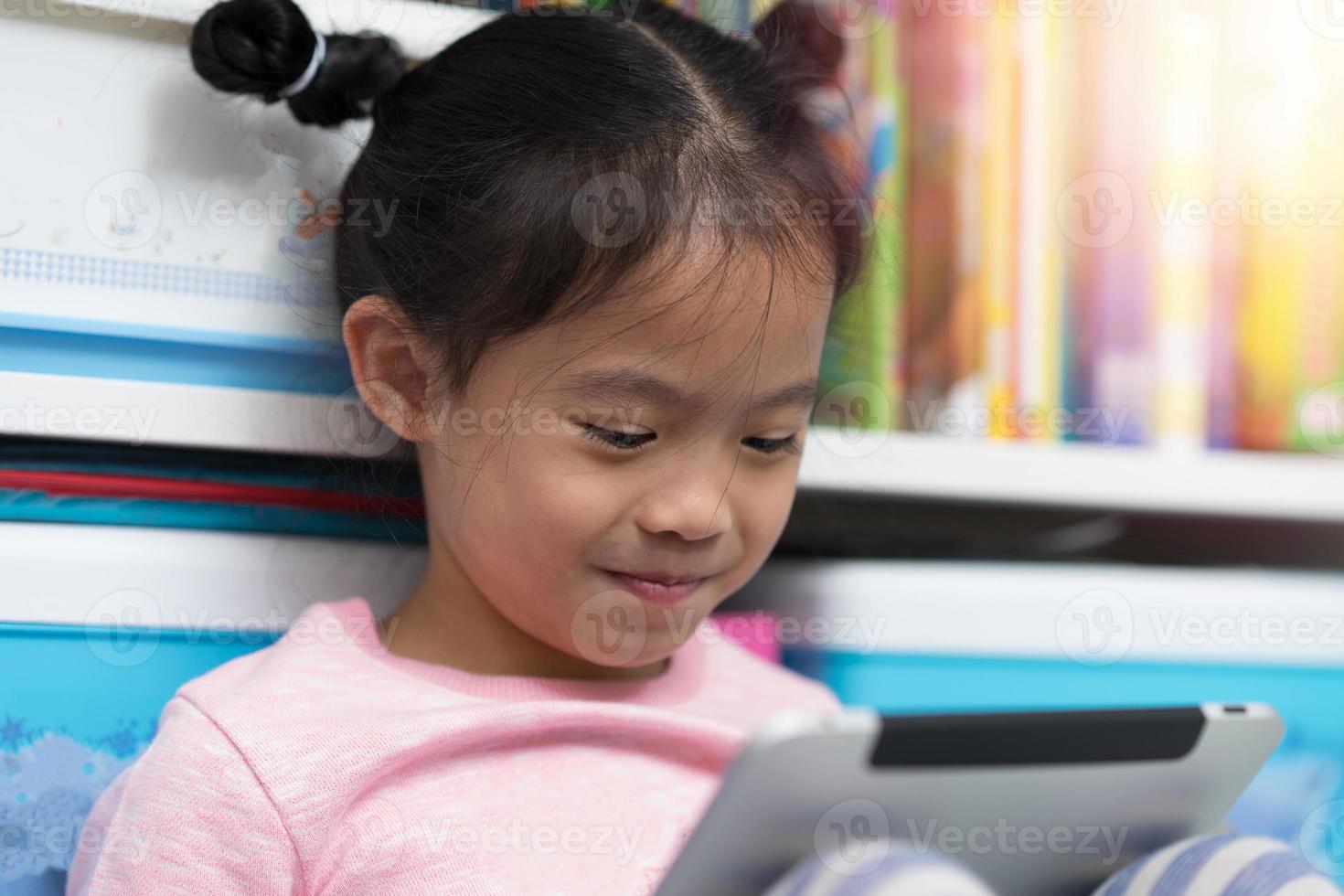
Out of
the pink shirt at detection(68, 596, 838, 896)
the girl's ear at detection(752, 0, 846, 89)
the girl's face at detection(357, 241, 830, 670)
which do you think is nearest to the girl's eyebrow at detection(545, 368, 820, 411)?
the girl's face at detection(357, 241, 830, 670)

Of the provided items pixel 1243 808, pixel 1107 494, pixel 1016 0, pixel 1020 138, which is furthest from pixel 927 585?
pixel 1016 0

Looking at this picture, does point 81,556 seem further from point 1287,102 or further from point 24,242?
point 1287,102

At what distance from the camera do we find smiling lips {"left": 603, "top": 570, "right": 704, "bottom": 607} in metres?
0.63

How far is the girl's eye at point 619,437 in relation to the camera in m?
0.60

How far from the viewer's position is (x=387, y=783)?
592mm

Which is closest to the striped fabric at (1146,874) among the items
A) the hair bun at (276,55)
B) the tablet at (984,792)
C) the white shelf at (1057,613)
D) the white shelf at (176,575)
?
the tablet at (984,792)

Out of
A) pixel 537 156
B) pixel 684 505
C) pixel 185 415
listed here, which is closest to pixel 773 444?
pixel 684 505

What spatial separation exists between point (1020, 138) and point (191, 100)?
0.60 m

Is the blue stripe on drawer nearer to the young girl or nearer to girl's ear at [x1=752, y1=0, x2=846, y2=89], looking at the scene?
the young girl

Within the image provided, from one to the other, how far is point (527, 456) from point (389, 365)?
0.11m

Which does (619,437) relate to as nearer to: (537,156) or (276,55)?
(537,156)

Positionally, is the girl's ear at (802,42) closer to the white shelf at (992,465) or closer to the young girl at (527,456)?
the young girl at (527,456)

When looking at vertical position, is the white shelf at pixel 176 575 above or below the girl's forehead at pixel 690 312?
below

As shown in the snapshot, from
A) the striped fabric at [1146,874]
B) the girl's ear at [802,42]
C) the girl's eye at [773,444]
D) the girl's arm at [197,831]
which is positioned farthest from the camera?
the girl's ear at [802,42]
